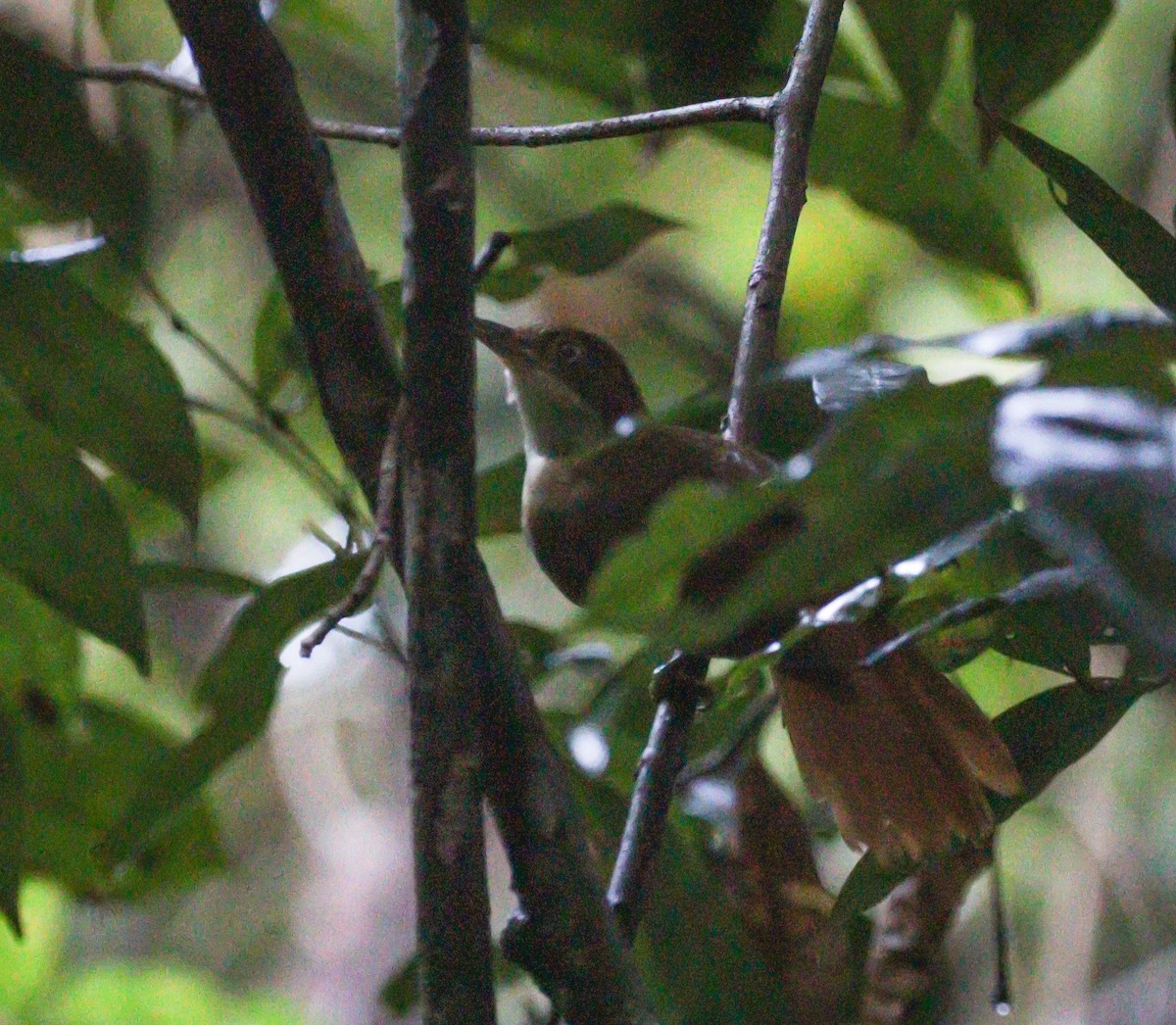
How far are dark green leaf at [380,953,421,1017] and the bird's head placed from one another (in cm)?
94

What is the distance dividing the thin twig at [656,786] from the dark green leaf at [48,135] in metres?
0.91

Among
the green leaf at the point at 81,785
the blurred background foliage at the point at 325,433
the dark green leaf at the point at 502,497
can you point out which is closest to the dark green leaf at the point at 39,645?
the blurred background foliage at the point at 325,433

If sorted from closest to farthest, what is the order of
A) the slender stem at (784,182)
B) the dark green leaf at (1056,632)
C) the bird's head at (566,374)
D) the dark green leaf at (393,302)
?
the dark green leaf at (1056,632) → the slender stem at (784,182) → the dark green leaf at (393,302) → the bird's head at (566,374)

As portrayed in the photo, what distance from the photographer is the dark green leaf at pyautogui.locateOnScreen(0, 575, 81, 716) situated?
2.11m

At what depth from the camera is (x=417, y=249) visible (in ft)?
3.25

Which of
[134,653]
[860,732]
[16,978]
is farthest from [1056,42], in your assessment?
[16,978]

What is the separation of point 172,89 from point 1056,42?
4.16ft

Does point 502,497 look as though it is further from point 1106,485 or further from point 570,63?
point 1106,485

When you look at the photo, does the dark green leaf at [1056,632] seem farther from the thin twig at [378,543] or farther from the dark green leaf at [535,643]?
the dark green leaf at [535,643]

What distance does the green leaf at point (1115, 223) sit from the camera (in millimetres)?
1239

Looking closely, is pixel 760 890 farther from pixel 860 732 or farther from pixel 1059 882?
pixel 1059 882

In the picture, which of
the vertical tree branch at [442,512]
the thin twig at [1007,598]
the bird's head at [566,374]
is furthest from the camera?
the bird's head at [566,374]

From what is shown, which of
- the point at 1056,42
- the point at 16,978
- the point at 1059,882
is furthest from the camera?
the point at 1059,882

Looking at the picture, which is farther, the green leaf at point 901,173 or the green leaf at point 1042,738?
the green leaf at point 901,173
